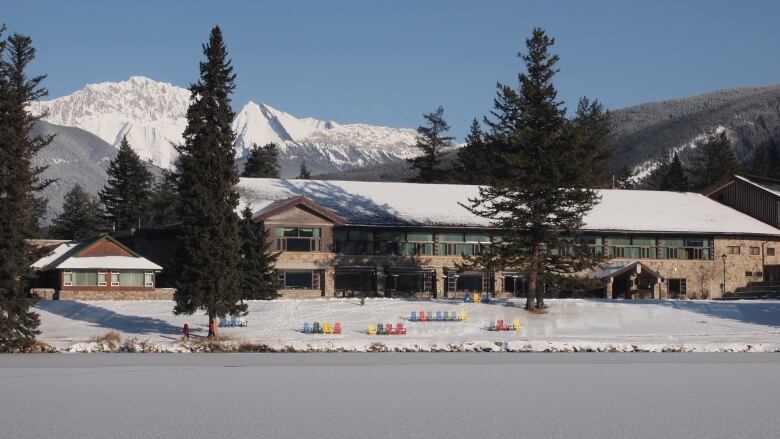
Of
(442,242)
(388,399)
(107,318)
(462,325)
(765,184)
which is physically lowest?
(388,399)

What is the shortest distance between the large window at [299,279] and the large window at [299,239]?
1.52 m

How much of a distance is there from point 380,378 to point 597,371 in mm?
6443

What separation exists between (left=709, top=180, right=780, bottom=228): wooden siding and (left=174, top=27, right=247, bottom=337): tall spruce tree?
165ft

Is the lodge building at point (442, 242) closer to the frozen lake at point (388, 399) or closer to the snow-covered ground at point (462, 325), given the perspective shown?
the snow-covered ground at point (462, 325)

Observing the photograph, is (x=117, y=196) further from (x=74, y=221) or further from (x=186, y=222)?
(x=186, y=222)

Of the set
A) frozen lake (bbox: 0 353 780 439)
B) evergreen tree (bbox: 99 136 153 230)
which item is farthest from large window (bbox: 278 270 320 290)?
evergreen tree (bbox: 99 136 153 230)

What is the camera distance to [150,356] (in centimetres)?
3622

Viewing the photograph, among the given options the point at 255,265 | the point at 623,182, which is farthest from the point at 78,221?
the point at 623,182

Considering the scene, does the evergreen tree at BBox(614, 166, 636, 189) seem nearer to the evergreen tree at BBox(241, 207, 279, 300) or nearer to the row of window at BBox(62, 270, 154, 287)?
the evergreen tree at BBox(241, 207, 279, 300)

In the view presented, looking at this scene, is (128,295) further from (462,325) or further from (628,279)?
(628,279)

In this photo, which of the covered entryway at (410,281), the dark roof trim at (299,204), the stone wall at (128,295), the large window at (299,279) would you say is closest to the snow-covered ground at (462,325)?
the stone wall at (128,295)

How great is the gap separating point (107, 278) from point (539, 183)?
91.6 feet

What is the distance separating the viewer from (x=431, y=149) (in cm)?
12469

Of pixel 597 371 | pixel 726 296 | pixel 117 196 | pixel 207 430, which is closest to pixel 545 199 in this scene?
pixel 726 296
